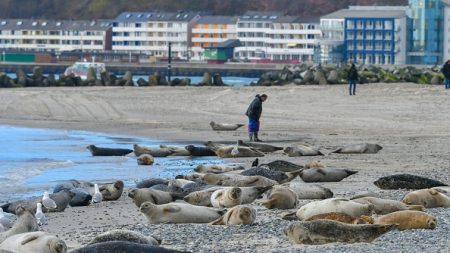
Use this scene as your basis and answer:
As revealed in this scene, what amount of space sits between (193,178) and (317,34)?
4881 inches

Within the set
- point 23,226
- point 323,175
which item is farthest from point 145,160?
point 23,226

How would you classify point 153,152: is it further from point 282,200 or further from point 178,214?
point 178,214

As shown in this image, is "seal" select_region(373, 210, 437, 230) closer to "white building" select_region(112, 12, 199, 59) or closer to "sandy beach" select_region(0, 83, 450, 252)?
"sandy beach" select_region(0, 83, 450, 252)

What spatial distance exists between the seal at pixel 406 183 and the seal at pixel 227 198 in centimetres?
253

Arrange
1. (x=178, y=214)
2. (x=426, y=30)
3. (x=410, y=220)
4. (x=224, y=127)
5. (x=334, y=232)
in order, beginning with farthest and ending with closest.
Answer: (x=426, y=30), (x=224, y=127), (x=178, y=214), (x=410, y=220), (x=334, y=232)

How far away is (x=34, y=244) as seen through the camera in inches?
401

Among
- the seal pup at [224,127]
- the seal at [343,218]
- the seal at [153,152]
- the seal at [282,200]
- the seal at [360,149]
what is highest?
the seal at [343,218]

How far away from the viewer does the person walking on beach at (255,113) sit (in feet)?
77.7

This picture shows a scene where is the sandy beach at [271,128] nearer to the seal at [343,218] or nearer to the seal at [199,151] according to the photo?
the seal at [343,218]

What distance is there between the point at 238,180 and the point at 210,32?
13891cm

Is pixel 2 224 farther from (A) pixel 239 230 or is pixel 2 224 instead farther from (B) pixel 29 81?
(B) pixel 29 81

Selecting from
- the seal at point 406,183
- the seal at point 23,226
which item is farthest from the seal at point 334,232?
the seal at point 406,183

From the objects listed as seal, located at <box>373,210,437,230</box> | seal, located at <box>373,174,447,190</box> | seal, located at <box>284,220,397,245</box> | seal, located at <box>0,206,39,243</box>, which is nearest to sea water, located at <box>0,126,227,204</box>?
seal, located at <box>373,174,447,190</box>

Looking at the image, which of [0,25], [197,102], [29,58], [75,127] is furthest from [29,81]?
[0,25]
